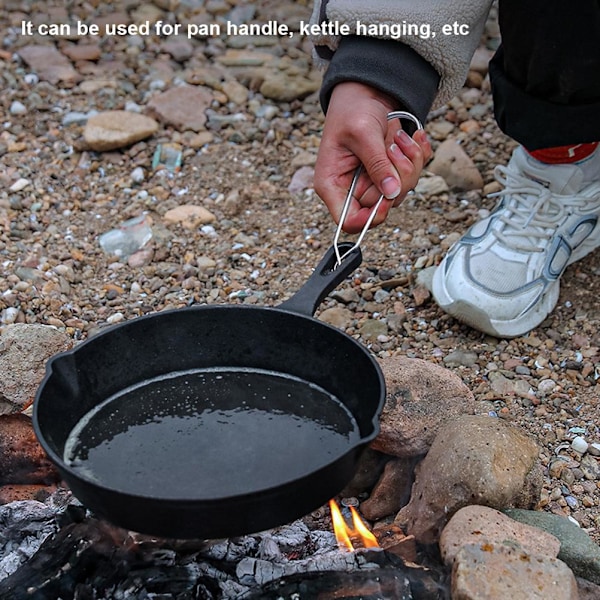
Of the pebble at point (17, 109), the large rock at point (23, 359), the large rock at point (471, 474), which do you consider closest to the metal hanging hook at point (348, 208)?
the large rock at point (471, 474)

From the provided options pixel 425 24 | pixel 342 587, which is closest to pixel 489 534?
pixel 342 587

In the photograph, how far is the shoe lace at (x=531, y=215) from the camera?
1818 millimetres

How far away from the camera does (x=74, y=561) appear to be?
1170 mm

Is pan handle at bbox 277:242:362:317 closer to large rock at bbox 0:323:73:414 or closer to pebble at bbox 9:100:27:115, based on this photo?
large rock at bbox 0:323:73:414

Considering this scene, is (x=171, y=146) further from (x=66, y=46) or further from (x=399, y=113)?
(x=399, y=113)

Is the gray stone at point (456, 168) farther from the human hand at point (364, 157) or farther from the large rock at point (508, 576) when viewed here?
the large rock at point (508, 576)

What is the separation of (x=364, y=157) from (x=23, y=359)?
26.2 inches

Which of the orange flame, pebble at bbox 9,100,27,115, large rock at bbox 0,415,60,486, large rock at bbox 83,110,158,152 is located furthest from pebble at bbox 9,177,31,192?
the orange flame

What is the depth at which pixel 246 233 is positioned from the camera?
7.12 feet

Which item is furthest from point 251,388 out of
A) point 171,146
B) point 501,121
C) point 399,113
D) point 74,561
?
point 171,146

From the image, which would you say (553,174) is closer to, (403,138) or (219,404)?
(403,138)

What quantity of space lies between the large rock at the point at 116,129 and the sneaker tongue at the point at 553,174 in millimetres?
1155

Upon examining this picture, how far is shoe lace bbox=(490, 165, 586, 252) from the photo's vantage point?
182cm

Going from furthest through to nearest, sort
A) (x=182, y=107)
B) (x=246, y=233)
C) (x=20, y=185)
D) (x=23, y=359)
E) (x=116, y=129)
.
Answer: (x=182, y=107), (x=116, y=129), (x=20, y=185), (x=246, y=233), (x=23, y=359)
